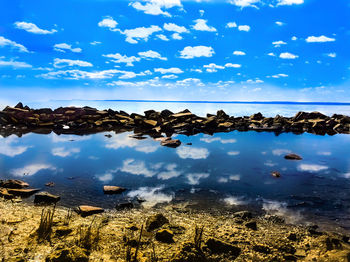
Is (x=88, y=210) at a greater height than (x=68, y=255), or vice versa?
(x=68, y=255)

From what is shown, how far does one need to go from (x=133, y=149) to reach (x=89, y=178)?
472cm

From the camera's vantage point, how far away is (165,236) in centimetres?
406

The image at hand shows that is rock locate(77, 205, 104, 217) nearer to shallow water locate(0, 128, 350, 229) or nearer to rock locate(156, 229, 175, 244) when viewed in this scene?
shallow water locate(0, 128, 350, 229)

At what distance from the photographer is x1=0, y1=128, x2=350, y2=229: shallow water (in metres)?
5.96

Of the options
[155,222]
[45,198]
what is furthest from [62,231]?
[45,198]

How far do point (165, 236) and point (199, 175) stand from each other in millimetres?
4124

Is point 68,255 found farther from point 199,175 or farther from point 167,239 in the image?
point 199,175

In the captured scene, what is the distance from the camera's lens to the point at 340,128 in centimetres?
2197

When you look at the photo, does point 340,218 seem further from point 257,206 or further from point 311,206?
point 257,206

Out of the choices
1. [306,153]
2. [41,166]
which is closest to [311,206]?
[306,153]

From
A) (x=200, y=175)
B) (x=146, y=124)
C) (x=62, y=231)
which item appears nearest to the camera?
(x=62, y=231)

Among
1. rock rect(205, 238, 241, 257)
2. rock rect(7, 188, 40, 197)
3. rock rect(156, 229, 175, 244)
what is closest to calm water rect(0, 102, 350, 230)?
rock rect(7, 188, 40, 197)

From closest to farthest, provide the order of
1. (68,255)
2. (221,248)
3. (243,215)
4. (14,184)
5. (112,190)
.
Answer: (68,255), (221,248), (243,215), (112,190), (14,184)

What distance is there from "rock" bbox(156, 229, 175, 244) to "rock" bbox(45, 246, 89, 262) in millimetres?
1286
